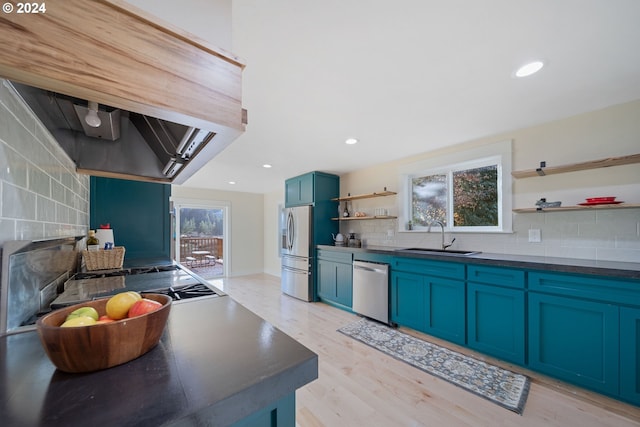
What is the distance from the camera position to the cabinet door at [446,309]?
2344 mm

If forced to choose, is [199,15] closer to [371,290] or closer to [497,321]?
[497,321]

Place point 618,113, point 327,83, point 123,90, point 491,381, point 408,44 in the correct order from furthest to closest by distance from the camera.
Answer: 1. point 618,113
2. point 491,381
3. point 327,83
4. point 408,44
5. point 123,90

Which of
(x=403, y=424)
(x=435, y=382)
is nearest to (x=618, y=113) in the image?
(x=435, y=382)

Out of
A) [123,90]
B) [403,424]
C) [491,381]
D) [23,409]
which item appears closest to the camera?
[23,409]

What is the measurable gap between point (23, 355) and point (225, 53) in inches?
36.4

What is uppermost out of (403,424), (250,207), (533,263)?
(250,207)

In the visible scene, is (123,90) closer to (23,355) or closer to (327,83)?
(23,355)

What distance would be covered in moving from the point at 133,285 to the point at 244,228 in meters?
5.20

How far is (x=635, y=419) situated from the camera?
1548 millimetres

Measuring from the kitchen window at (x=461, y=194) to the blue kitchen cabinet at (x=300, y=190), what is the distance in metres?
1.54

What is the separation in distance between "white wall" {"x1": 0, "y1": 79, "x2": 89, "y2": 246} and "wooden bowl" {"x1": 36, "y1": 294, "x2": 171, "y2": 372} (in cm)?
44

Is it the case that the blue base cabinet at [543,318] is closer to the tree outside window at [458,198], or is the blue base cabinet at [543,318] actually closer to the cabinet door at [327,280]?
the tree outside window at [458,198]

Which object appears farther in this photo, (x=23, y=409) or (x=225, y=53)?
(x=225, y=53)

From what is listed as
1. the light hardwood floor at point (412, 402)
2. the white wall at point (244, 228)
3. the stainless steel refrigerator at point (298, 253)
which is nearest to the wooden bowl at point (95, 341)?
the light hardwood floor at point (412, 402)
